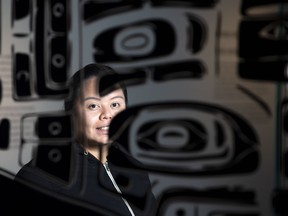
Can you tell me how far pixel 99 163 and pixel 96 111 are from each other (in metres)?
0.22

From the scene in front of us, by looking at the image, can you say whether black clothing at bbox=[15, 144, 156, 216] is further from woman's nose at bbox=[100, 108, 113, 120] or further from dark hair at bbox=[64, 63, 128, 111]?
dark hair at bbox=[64, 63, 128, 111]

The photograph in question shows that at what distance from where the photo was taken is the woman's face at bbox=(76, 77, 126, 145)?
5.56 feet

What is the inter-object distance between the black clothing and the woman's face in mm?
70

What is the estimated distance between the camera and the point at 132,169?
171 centimetres

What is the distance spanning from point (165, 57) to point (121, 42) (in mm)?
195

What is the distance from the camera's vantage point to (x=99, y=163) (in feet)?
5.54

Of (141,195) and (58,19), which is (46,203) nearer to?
(141,195)

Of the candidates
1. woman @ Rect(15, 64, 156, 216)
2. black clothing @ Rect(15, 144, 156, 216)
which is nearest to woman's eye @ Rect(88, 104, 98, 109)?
woman @ Rect(15, 64, 156, 216)

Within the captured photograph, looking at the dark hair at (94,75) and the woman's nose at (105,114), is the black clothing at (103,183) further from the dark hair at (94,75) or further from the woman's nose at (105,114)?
the dark hair at (94,75)

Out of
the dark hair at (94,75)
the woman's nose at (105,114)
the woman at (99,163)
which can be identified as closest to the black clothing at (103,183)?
the woman at (99,163)

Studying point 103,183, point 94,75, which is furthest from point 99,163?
point 94,75

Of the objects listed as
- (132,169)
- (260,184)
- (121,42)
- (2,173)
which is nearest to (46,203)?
(2,173)

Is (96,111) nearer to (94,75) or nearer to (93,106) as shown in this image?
(93,106)

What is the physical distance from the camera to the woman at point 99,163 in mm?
1681
